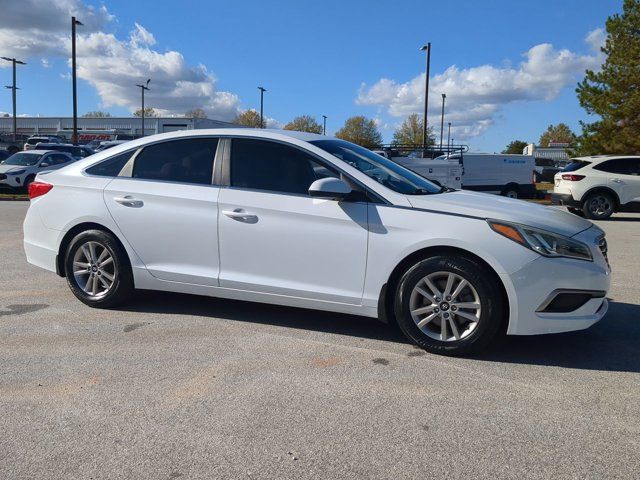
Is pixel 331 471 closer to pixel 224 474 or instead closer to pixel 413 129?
pixel 224 474

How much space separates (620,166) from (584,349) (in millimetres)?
12327

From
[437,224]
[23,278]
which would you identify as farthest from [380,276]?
[23,278]

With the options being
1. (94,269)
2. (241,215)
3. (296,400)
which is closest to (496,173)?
(241,215)

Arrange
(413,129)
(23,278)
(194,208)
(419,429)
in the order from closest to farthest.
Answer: (419,429)
(194,208)
(23,278)
(413,129)

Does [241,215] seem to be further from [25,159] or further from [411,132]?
[411,132]

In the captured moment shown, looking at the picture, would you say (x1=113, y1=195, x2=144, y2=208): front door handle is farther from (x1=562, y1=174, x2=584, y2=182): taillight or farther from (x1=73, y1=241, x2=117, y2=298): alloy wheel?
(x1=562, y1=174, x2=584, y2=182): taillight

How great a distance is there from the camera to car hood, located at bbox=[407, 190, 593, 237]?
4081 millimetres

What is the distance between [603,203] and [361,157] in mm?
12343

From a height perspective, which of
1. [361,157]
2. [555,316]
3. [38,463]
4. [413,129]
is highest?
[413,129]

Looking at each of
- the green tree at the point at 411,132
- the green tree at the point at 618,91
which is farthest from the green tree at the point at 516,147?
the green tree at the point at 618,91

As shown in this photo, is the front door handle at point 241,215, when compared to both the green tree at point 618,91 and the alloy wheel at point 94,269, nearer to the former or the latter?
the alloy wheel at point 94,269

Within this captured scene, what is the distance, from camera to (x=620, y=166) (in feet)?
48.8

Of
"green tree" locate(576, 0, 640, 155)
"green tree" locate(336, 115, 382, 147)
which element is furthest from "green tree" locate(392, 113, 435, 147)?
"green tree" locate(576, 0, 640, 155)

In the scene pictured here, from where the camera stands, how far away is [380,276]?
4254mm
